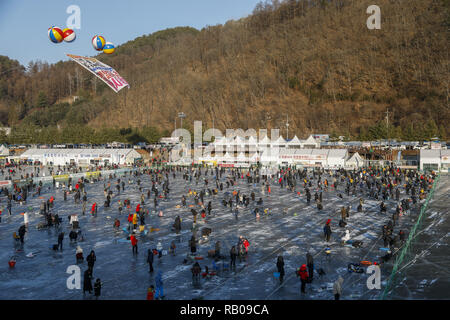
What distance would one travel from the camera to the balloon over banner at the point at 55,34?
1948 cm

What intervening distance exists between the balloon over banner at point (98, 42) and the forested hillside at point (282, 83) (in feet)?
167

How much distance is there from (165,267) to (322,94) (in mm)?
82685

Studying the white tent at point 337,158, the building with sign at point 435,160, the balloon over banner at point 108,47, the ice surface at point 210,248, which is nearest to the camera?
the ice surface at point 210,248

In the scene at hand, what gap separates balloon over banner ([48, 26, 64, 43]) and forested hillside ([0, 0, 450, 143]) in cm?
5338

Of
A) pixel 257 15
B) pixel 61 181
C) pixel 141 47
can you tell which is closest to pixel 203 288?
pixel 61 181

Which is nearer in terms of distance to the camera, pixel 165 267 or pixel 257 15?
pixel 165 267

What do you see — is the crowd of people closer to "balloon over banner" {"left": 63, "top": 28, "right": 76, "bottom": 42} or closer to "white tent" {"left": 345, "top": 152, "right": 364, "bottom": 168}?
"white tent" {"left": 345, "top": 152, "right": 364, "bottom": 168}

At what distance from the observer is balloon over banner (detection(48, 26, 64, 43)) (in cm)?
1948

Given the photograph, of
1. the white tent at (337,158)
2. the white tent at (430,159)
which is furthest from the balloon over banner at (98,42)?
the white tent at (430,159)

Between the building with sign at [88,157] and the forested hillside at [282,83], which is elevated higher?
the forested hillside at [282,83]

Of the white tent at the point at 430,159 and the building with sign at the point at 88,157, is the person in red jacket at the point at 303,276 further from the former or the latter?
the building with sign at the point at 88,157

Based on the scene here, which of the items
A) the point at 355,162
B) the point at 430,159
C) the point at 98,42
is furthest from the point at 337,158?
the point at 98,42
